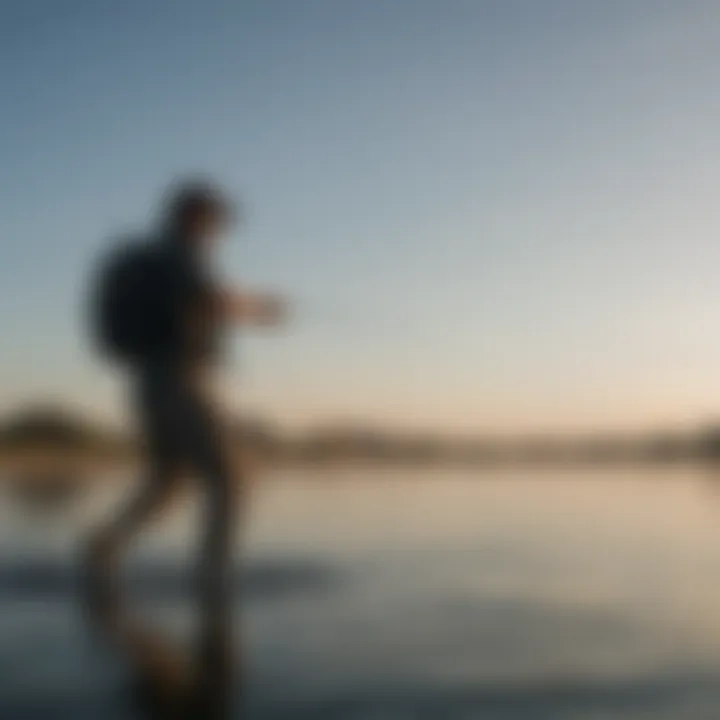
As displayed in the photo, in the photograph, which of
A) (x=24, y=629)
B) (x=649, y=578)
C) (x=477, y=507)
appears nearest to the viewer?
(x=24, y=629)

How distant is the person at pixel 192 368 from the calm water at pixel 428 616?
281mm

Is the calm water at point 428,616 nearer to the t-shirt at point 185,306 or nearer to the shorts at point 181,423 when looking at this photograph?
the shorts at point 181,423

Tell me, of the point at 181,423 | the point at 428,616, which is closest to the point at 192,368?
the point at 181,423

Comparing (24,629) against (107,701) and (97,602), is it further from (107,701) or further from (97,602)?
(107,701)

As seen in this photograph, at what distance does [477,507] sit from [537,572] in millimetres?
4075

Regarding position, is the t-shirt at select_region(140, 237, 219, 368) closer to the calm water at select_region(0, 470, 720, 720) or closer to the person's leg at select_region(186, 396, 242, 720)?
the person's leg at select_region(186, 396, 242, 720)

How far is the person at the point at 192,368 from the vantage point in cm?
429

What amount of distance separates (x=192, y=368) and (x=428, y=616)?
1233 millimetres

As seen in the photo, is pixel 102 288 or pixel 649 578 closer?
pixel 102 288

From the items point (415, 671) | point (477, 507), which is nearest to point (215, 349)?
point (415, 671)

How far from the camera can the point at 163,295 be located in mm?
4266

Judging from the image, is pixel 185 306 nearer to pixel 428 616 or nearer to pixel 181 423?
pixel 181 423

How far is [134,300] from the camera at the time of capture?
4285mm

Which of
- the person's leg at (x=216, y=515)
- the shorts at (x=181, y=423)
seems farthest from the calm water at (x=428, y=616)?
the shorts at (x=181, y=423)
